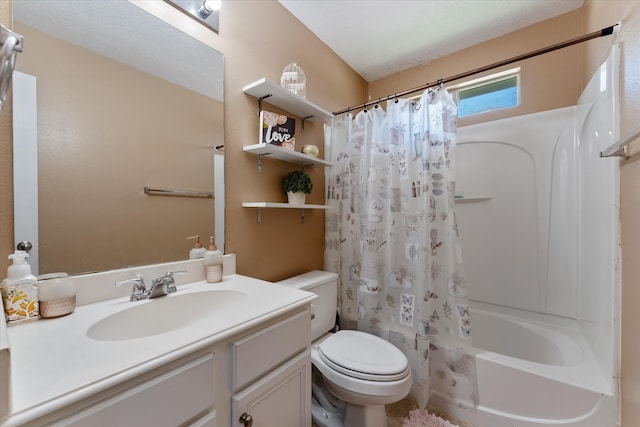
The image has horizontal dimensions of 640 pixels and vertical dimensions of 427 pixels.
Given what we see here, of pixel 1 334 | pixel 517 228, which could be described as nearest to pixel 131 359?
pixel 1 334

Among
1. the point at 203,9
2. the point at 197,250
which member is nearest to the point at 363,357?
the point at 197,250

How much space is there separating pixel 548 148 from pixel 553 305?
110 cm

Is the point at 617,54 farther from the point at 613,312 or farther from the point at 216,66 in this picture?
the point at 216,66

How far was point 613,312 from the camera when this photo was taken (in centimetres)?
→ 115

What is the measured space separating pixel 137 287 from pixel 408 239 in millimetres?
1413

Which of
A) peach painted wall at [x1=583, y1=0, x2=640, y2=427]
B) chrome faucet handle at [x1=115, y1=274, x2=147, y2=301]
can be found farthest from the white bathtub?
chrome faucet handle at [x1=115, y1=274, x2=147, y2=301]

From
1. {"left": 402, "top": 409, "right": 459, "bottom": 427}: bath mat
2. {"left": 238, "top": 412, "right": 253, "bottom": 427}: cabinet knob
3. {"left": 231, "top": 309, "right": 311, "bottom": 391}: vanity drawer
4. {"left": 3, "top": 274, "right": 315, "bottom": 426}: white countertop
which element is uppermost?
{"left": 3, "top": 274, "right": 315, "bottom": 426}: white countertop

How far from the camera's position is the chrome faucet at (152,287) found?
0.98 meters

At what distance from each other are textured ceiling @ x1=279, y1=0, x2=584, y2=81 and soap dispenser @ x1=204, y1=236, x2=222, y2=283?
1.60 m

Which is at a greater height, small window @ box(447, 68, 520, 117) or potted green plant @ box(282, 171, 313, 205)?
small window @ box(447, 68, 520, 117)

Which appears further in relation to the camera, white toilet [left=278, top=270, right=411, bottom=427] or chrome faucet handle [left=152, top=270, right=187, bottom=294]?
white toilet [left=278, top=270, right=411, bottom=427]

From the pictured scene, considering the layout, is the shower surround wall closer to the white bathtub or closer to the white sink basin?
the white bathtub

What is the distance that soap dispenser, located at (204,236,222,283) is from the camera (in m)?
1.20

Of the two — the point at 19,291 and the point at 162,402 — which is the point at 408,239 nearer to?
the point at 162,402
